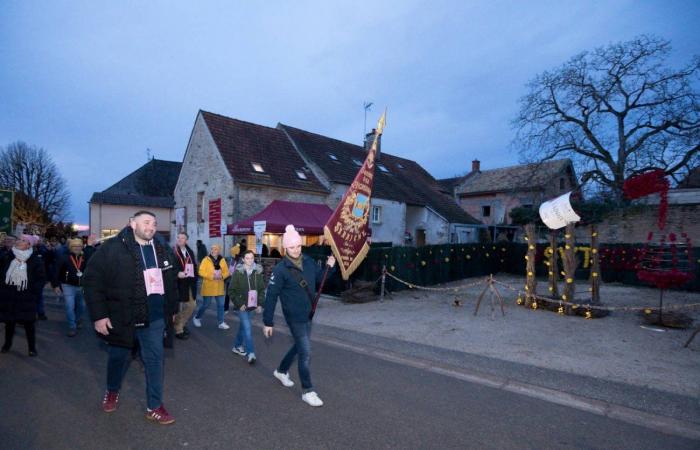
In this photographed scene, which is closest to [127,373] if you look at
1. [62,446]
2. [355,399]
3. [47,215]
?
[62,446]

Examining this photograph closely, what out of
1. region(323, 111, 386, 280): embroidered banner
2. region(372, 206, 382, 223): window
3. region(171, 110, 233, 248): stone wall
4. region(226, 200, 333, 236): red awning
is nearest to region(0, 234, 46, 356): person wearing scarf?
region(323, 111, 386, 280): embroidered banner

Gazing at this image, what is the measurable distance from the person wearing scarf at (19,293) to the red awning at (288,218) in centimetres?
977

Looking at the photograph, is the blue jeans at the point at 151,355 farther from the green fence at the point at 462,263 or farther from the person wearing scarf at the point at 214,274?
the green fence at the point at 462,263

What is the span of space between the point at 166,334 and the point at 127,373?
1589 millimetres

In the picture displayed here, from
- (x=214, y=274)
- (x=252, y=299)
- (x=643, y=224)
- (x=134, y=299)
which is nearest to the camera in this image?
(x=134, y=299)

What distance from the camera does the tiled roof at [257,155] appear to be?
19188mm

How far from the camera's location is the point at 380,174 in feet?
84.0

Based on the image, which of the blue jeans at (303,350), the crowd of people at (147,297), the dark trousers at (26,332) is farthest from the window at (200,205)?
the blue jeans at (303,350)

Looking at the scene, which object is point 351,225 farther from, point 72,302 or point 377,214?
point 377,214

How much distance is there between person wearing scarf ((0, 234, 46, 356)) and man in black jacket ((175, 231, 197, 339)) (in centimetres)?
197

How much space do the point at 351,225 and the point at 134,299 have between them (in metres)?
3.47

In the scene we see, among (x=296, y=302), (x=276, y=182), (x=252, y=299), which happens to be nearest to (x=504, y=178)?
(x=276, y=182)

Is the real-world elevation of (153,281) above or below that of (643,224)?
below

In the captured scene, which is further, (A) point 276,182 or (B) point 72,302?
(A) point 276,182
